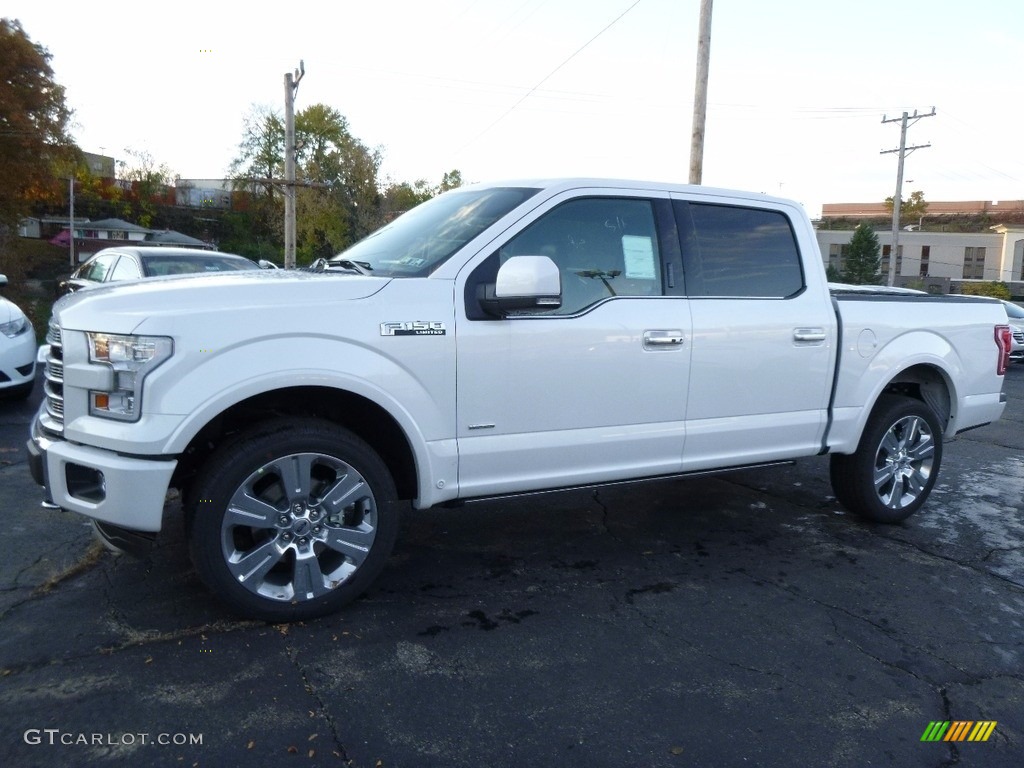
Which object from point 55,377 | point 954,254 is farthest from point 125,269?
point 954,254

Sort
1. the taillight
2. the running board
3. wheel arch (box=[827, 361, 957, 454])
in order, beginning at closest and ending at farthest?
the running board
wheel arch (box=[827, 361, 957, 454])
the taillight

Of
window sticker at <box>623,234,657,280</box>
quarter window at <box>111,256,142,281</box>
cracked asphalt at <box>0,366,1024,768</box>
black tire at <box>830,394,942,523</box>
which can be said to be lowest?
cracked asphalt at <box>0,366,1024,768</box>

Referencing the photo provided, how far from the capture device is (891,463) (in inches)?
213

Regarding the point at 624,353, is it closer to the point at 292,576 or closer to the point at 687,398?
the point at 687,398

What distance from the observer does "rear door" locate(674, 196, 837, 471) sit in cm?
452

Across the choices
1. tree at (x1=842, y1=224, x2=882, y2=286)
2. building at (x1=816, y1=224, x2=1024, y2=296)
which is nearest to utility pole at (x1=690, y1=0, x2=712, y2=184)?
tree at (x1=842, y1=224, x2=882, y2=286)

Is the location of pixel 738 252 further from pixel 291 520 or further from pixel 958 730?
pixel 291 520

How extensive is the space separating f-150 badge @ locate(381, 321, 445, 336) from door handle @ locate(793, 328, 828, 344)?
7.36ft

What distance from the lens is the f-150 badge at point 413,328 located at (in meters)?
3.62

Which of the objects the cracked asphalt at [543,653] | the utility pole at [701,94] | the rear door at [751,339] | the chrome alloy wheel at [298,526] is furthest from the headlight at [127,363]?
the utility pole at [701,94]

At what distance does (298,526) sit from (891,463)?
386cm

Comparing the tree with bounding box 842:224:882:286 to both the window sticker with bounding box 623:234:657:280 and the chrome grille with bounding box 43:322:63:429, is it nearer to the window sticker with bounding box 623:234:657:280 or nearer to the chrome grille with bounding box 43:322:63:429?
the window sticker with bounding box 623:234:657:280

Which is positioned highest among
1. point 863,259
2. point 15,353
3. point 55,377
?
point 863,259

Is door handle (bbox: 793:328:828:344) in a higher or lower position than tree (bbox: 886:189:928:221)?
lower
